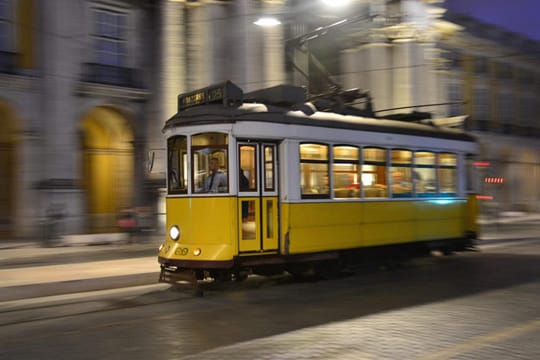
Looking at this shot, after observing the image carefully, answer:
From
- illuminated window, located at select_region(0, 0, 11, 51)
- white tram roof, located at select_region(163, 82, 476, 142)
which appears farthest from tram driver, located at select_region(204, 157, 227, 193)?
illuminated window, located at select_region(0, 0, 11, 51)

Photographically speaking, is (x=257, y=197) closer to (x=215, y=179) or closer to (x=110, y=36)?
(x=215, y=179)

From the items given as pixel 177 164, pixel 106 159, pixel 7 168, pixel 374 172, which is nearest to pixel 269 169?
pixel 177 164

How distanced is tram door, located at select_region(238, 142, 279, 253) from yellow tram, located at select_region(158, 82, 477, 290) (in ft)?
0.05

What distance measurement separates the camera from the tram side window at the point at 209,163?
966cm

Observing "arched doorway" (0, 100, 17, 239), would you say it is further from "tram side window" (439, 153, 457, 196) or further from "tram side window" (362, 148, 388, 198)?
"tram side window" (439, 153, 457, 196)

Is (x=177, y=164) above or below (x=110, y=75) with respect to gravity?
below

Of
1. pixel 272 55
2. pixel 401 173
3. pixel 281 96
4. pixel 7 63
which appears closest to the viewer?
pixel 281 96

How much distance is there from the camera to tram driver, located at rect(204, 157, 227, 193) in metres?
9.63

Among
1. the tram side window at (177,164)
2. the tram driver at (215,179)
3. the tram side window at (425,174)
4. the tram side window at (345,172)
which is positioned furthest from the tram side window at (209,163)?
the tram side window at (425,174)

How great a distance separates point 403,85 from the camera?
2877cm

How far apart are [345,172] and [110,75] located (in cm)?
1283

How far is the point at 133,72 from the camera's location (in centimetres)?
2183

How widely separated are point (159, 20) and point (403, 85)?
12388 mm

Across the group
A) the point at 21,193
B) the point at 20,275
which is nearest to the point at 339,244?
the point at 20,275
